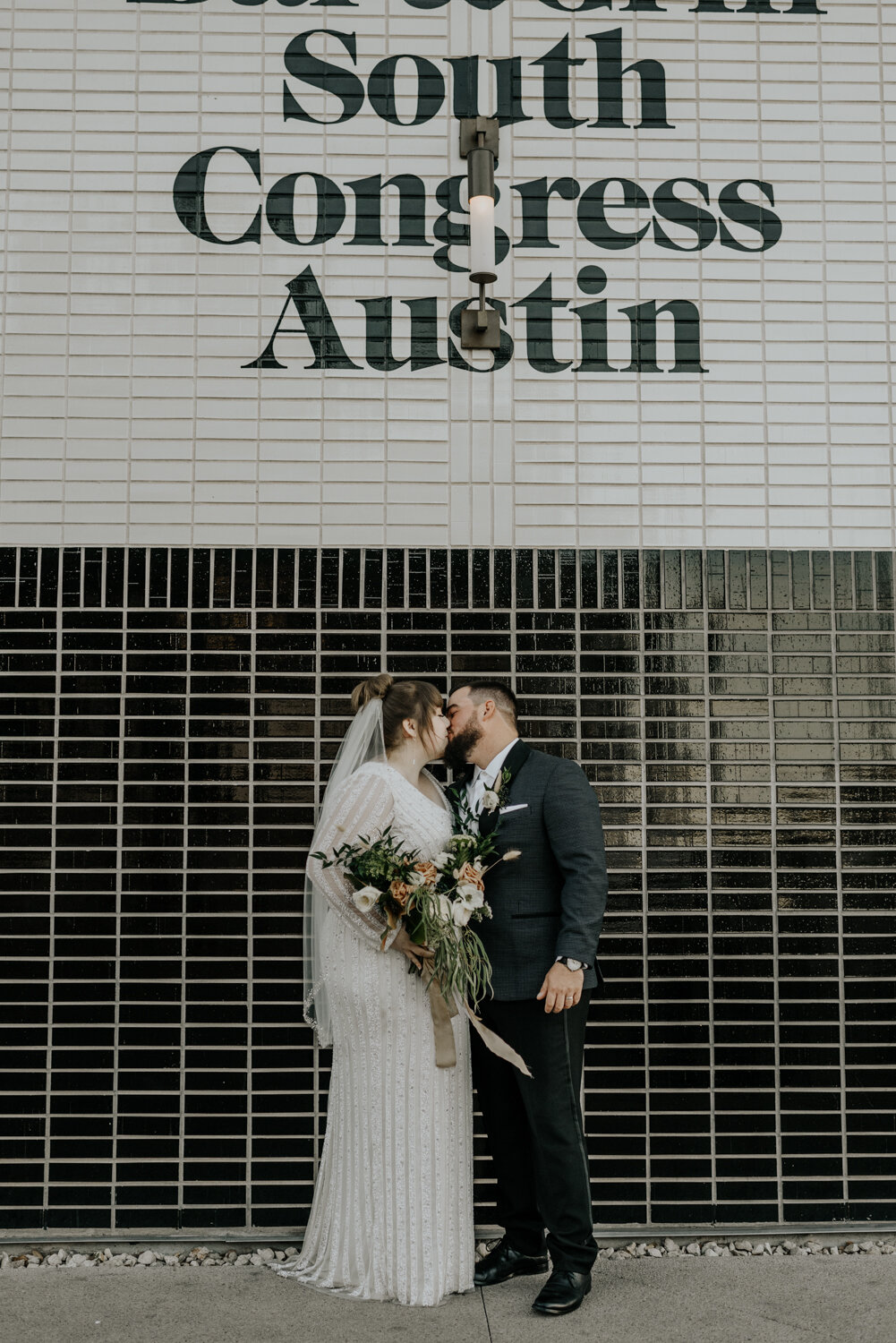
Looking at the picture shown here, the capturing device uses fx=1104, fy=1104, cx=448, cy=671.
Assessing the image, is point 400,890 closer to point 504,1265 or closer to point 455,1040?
point 455,1040

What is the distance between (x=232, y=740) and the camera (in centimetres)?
445

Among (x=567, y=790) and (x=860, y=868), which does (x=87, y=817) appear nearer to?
(x=567, y=790)

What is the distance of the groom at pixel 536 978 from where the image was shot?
3699 mm

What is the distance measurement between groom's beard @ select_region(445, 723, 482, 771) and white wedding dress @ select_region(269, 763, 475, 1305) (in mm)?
238

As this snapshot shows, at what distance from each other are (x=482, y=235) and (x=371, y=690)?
1848mm

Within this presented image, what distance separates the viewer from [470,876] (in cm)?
359

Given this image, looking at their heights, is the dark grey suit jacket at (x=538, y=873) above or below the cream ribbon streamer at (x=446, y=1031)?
above

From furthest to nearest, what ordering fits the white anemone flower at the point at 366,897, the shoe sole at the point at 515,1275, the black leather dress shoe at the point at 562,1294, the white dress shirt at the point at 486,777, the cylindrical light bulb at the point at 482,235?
the cylindrical light bulb at the point at 482,235
the white dress shirt at the point at 486,777
the shoe sole at the point at 515,1275
the black leather dress shoe at the point at 562,1294
the white anemone flower at the point at 366,897

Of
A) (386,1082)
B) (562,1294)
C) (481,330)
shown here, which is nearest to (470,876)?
(386,1082)

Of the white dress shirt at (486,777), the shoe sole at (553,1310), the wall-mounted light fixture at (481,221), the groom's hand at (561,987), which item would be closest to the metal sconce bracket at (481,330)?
the wall-mounted light fixture at (481,221)

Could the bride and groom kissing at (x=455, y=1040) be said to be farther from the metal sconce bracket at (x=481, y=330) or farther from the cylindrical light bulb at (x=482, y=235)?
the cylindrical light bulb at (x=482, y=235)

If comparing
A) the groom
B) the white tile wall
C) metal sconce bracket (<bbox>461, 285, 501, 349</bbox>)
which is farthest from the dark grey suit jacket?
metal sconce bracket (<bbox>461, 285, 501, 349</bbox>)

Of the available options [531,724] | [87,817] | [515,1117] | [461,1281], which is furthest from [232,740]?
[461,1281]

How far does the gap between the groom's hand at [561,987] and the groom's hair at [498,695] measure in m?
0.92
